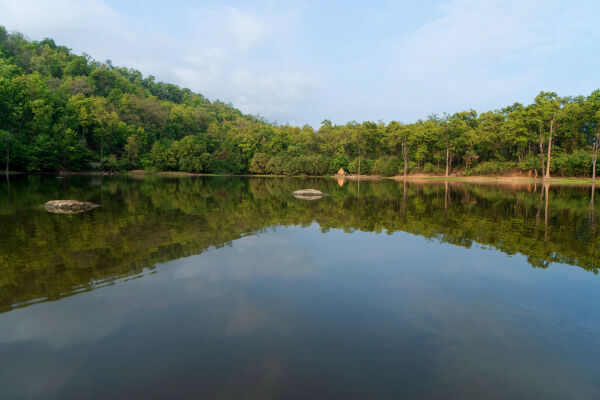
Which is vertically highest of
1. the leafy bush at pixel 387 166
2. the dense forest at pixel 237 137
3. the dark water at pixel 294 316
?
the dense forest at pixel 237 137

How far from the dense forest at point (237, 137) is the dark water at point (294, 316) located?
5369cm

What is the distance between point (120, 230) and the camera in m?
11.0

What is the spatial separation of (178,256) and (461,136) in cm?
6737

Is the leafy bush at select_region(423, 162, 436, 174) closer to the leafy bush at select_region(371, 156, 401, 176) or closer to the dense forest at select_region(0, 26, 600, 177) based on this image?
the dense forest at select_region(0, 26, 600, 177)

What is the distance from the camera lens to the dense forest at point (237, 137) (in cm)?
5226

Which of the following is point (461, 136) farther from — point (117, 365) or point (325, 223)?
point (117, 365)

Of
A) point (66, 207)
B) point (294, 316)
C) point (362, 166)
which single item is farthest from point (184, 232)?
point (362, 166)

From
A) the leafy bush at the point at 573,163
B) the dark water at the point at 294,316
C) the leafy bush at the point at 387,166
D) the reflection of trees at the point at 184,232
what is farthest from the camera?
the leafy bush at the point at 387,166

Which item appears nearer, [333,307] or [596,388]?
[596,388]

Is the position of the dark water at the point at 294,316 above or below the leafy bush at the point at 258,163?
below

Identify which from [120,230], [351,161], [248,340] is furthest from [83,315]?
[351,161]

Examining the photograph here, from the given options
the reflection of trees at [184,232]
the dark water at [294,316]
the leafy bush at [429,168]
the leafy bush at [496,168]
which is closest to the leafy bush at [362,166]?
the leafy bush at [429,168]

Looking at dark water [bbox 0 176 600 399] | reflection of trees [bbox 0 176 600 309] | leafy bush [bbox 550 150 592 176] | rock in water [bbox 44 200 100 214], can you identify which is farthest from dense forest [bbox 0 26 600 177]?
dark water [bbox 0 176 600 399]

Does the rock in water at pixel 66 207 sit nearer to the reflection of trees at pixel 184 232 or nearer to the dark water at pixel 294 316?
the reflection of trees at pixel 184 232
